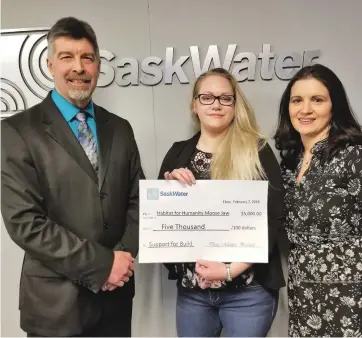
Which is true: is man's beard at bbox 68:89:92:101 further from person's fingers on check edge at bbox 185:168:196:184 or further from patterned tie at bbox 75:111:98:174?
person's fingers on check edge at bbox 185:168:196:184

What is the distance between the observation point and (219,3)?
Result: 225 cm

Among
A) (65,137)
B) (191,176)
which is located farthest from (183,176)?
(65,137)

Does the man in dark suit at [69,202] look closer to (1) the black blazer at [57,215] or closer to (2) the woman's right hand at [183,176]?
(1) the black blazer at [57,215]

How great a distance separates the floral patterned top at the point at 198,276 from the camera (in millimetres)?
1735

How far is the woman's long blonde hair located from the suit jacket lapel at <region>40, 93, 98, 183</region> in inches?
20.9

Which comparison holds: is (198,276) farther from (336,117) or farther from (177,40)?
(177,40)

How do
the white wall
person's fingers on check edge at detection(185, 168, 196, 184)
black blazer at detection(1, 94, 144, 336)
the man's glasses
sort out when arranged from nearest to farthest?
black blazer at detection(1, 94, 144, 336) < person's fingers on check edge at detection(185, 168, 196, 184) < the man's glasses < the white wall

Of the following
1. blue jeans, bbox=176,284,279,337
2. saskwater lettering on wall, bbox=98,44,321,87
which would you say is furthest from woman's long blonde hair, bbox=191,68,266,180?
blue jeans, bbox=176,284,279,337

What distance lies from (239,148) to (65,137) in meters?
0.73

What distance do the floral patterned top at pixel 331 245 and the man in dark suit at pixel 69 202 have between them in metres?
0.73

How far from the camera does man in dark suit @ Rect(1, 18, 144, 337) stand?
1.60 metres

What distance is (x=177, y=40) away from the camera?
2258mm

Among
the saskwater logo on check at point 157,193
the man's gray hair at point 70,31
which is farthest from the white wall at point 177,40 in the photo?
the saskwater logo on check at point 157,193

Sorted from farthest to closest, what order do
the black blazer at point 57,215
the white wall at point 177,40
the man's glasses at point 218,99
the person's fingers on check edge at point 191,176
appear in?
1. the white wall at point 177,40
2. the man's glasses at point 218,99
3. the person's fingers on check edge at point 191,176
4. the black blazer at point 57,215
